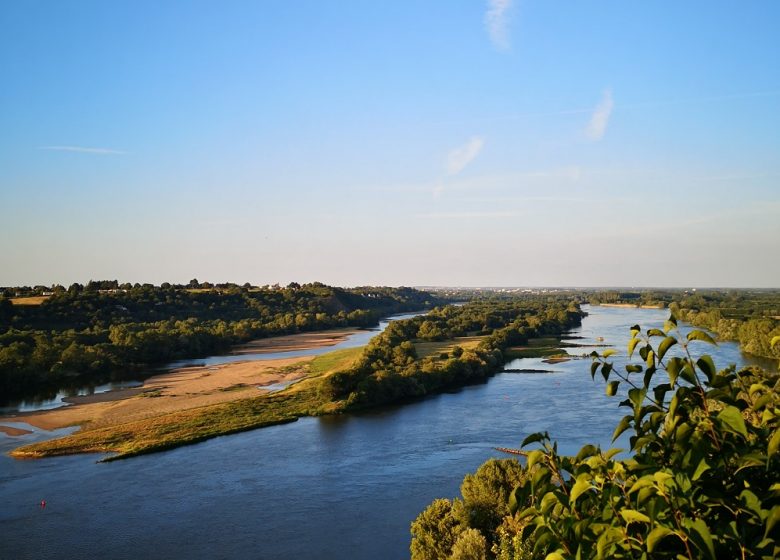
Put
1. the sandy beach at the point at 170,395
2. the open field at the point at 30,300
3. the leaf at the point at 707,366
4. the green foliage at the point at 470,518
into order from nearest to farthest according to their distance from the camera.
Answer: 1. the leaf at the point at 707,366
2. the green foliage at the point at 470,518
3. the sandy beach at the point at 170,395
4. the open field at the point at 30,300

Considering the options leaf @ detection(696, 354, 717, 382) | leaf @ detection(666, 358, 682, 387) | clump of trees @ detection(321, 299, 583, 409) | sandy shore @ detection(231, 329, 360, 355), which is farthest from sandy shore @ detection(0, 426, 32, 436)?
leaf @ detection(696, 354, 717, 382)

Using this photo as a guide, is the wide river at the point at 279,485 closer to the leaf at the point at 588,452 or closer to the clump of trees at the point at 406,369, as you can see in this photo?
the clump of trees at the point at 406,369

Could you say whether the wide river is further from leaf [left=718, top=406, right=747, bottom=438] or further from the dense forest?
the dense forest

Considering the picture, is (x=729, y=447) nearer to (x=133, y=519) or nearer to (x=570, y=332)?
(x=133, y=519)

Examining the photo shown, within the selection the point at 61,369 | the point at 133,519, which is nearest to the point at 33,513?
the point at 133,519

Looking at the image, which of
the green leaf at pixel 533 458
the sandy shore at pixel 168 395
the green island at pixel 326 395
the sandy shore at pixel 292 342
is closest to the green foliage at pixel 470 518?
the green leaf at pixel 533 458
